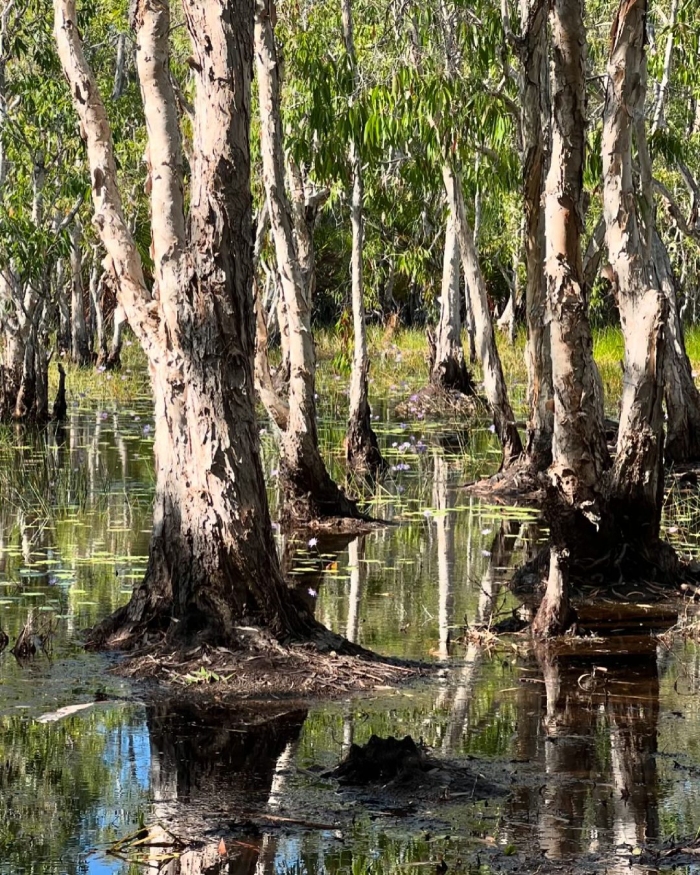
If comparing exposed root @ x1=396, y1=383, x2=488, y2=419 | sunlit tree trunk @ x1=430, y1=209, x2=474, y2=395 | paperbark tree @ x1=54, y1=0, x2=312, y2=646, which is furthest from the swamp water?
sunlit tree trunk @ x1=430, y1=209, x2=474, y2=395

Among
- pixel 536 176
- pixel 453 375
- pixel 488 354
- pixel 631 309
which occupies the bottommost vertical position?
pixel 453 375

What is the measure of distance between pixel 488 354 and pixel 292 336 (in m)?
3.82

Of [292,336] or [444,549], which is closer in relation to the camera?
[444,549]

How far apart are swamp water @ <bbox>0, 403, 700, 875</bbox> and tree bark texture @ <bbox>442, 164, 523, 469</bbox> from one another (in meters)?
4.61

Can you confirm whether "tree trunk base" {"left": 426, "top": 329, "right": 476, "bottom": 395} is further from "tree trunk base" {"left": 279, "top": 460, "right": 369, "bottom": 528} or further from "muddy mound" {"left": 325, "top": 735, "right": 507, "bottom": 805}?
"muddy mound" {"left": 325, "top": 735, "right": 507, "bottom": 805}

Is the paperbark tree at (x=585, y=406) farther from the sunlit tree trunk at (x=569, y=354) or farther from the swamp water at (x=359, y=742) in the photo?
the swamp water at (x=359, y=742)

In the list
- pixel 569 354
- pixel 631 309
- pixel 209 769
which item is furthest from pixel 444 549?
pixel 209 769

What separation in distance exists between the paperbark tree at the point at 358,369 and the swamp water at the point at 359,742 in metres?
4.74

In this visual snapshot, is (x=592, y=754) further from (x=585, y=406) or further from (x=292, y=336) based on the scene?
(x=292, y=336)

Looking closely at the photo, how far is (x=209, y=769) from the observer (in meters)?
6.71

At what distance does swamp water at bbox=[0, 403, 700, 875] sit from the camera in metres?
5.61

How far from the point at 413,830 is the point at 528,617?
165 inches

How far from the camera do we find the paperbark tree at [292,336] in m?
13.4

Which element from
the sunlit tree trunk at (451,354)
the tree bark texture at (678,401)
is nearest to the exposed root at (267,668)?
the tree bark texture at (678,401)
